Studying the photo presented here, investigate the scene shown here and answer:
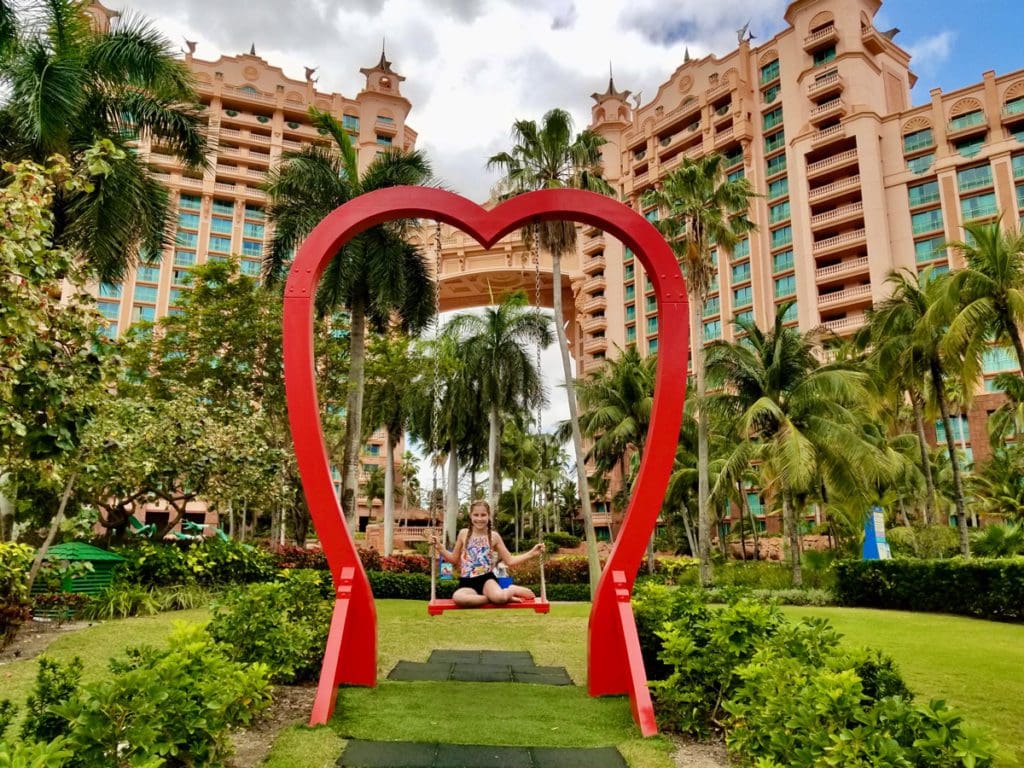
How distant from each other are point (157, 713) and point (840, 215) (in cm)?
5131

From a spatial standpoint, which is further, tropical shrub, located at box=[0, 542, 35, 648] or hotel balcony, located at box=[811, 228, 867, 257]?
hotel balcony, located at box=[811, 228, 867, 257]

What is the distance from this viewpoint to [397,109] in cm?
6862

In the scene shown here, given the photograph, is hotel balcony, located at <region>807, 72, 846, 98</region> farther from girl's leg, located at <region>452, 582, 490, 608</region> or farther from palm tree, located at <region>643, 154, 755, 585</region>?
girl's leg, located at <region>452, 582, 490, 608</region>

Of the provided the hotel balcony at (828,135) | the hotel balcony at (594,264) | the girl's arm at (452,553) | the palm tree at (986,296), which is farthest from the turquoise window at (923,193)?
the girl's arm at (452,553)

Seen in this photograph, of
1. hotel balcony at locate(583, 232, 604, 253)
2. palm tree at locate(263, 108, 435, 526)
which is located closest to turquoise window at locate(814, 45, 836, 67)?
hotel balcony at locate(583, 232, 604, 253)

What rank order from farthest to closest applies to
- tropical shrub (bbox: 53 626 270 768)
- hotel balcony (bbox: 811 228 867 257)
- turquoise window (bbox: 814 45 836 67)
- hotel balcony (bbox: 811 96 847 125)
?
turquoise window (bbox: 814 45 836 67) → hotel balcony (bbox: 811 96 847 125) → hotel balcony (bbox: 811 228 867 257) → tropical shrub (bbox: 53 626 270 768)

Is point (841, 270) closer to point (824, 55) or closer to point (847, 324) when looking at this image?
point (847, 324)

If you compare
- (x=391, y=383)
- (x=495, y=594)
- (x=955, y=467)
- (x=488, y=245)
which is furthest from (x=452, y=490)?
(x=488, y=245)

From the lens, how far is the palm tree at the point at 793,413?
67.8 ft

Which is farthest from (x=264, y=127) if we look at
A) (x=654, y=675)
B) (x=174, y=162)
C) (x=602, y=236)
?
(x=654, y=675)

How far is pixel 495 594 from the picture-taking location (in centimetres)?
738

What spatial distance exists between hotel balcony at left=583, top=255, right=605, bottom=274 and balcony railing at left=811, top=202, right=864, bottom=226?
18070 mm

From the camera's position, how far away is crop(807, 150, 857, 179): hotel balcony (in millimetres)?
47156

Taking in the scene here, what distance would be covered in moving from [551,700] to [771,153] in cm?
5353
